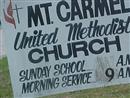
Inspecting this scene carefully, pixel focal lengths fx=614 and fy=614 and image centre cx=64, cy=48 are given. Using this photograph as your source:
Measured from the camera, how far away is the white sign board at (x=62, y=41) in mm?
7031

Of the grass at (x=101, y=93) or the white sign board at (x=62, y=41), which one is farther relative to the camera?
the grass at (x=101, y=93)

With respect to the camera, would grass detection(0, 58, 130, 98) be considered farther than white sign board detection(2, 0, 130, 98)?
Yes

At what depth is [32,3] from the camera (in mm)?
7027

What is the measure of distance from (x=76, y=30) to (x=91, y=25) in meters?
0.18

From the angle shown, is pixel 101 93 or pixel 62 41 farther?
pixel 101 93

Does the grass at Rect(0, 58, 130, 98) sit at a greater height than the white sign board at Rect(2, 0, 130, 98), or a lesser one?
lesser

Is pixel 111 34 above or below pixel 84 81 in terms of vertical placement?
above

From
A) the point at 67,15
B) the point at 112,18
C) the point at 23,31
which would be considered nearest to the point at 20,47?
the point at 23,31

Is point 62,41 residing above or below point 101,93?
above

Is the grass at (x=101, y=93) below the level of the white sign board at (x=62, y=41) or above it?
below

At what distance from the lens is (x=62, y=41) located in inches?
279

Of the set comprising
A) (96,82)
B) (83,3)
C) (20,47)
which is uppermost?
(83,3)

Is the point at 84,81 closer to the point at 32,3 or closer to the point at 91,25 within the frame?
the point at 91,25

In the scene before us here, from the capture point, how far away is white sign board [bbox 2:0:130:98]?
7031mm
